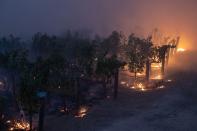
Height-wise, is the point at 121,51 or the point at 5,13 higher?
the point at 5,13

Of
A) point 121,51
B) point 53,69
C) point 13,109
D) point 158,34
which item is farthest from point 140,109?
point 158,34

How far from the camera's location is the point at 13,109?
70.8 m

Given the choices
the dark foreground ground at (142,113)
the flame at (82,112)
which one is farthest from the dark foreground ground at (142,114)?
the flame at (82,112)

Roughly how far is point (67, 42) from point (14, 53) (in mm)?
24437

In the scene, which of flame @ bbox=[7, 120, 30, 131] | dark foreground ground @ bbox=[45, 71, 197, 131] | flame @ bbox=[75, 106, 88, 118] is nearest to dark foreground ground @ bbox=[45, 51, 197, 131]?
dark foreground ground @ bbox=[45, 71, 197, 131]

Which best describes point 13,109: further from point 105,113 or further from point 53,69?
point 105,113

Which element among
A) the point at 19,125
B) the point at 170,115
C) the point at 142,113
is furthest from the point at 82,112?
the point at 170,115

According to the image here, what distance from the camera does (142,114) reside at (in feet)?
218

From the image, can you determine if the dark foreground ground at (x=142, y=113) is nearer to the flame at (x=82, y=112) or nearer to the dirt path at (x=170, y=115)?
the dirt path at (x=170, y=115)

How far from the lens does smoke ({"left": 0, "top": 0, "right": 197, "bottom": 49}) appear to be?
479 ft

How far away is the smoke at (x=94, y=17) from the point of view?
14612cm

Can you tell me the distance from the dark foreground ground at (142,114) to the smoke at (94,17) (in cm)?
6492

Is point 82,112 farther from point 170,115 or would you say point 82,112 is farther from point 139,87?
point 139,87

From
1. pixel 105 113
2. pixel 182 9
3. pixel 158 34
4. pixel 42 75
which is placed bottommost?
pixel 105 113
